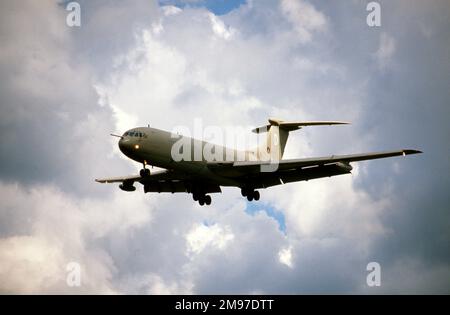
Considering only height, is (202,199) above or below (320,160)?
below

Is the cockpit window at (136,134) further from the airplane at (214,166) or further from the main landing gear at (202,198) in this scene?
the main landing gear at (202,198)

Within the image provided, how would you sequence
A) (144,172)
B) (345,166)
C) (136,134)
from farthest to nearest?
(345,166) < (144,172) < (136,134)

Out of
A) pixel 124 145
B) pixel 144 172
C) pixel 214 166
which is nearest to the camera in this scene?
pixel 124 145

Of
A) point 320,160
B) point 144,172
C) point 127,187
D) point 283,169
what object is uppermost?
point 127,187

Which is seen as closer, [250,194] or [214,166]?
[214,166]

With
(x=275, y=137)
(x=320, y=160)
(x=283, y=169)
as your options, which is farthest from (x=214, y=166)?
(x=275, y=137)

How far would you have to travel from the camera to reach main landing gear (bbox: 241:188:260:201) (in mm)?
47125

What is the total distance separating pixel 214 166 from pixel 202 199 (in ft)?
22.9

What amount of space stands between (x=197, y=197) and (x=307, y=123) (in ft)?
38.5

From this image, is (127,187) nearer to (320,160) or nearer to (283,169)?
(283,169)

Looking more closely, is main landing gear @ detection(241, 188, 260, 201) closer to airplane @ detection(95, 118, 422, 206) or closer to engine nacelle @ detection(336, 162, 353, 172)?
airplane @ detection(95, 118, 422, 206)

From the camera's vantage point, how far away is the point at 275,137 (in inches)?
2104
